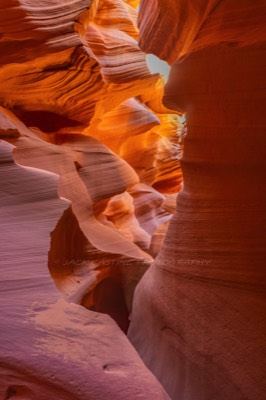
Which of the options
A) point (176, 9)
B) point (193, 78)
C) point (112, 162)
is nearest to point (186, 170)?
point (193, 78)

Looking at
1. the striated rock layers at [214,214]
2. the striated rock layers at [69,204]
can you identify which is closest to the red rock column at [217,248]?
the striated rock layers at [214,214]

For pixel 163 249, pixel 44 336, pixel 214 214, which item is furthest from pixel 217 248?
pixel 44 336

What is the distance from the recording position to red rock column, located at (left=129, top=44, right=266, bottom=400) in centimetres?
193

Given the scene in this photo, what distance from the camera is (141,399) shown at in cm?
152

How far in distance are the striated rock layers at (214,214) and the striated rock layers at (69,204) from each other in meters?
0.45

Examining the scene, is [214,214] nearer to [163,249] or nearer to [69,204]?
[163,249]

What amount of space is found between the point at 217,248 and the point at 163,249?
650mm

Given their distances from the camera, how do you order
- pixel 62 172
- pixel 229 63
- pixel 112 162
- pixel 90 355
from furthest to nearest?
pixel 112 162
pixel 62 172
pixel 229 63
pixel 90 355

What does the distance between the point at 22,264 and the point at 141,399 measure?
92 centimetres

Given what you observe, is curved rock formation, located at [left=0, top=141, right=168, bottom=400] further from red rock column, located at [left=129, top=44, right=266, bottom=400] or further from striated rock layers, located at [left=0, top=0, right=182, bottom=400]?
red rock column, located at [left=129, top=44, right=266, bottom=400]

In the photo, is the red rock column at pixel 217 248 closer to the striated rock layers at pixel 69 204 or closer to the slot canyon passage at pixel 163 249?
the slot canyon passage at pixel 163 249

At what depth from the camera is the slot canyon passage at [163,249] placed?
5.37 ft

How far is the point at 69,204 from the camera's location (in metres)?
2.45

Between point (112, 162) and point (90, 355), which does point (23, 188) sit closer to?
point (90, 355)
